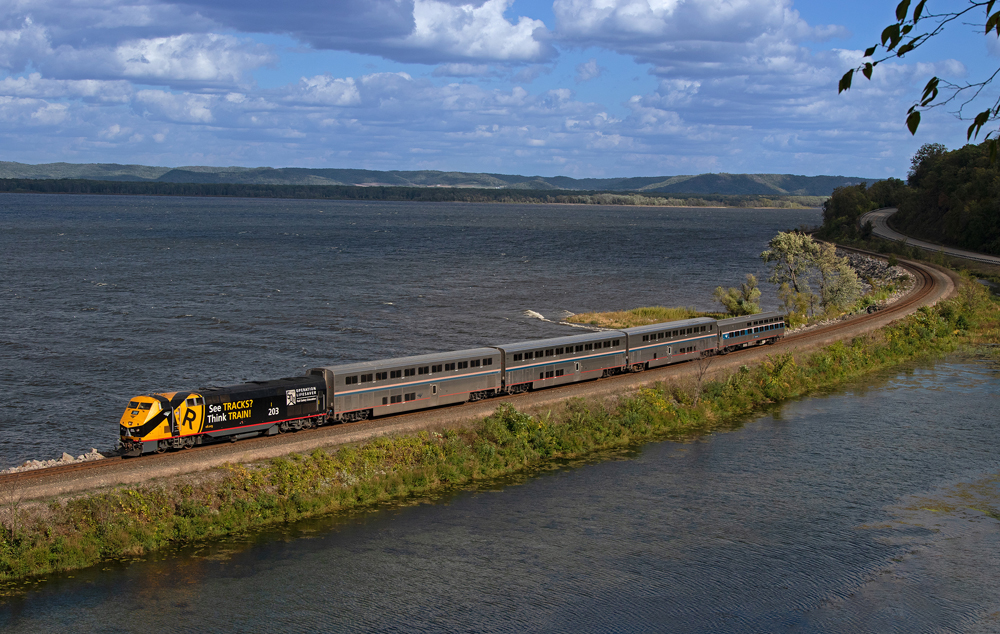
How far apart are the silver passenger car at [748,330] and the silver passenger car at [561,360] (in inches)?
570

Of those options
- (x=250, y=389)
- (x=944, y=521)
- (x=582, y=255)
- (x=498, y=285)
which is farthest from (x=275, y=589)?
(x=582, y=255)

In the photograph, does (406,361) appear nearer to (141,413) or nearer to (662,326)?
(141,413)

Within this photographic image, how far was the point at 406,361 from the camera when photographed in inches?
1797

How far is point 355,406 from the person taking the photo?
143 feet

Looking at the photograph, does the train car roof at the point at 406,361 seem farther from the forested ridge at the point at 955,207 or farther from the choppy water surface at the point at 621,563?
the forested ridge at the point at 955,207

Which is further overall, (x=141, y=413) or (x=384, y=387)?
(x=384, y=387)

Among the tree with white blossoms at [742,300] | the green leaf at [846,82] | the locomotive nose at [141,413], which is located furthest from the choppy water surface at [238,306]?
the green leaf at [846,82]

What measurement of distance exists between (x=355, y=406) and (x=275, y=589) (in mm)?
13707

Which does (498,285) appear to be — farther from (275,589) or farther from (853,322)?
(275,589)

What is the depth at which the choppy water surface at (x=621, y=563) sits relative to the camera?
2945 cm

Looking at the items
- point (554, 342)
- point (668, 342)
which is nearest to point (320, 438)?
point (554, 342)

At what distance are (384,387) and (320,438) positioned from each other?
5620 millimetres

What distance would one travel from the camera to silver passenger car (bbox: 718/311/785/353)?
2707 inches

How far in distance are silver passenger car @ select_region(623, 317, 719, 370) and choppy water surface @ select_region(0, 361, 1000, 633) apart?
12.9 meters
